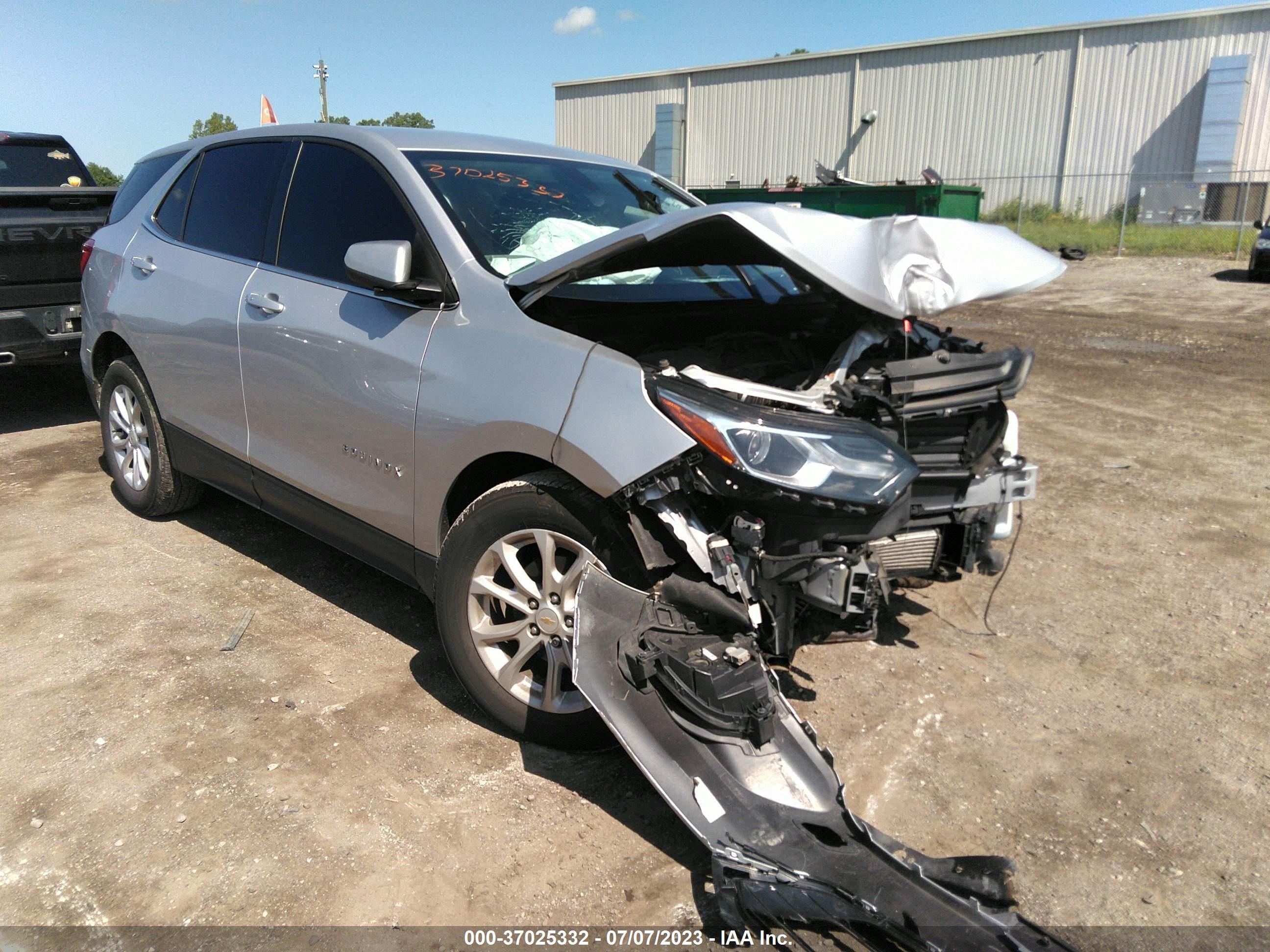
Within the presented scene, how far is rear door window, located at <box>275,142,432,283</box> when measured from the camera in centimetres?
341

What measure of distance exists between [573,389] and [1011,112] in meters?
32.1

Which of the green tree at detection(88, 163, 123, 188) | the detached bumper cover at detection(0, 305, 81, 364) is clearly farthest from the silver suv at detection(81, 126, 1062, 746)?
the green tree at detection(88, 163, 123, 188)

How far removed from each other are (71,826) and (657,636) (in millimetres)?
1802

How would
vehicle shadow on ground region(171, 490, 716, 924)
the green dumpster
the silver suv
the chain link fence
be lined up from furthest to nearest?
the chain link fence
the green dumpster
vehicle shadow on ground region(171, 490, 716, 924)
the silver suv

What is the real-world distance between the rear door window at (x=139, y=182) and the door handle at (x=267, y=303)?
1.61m

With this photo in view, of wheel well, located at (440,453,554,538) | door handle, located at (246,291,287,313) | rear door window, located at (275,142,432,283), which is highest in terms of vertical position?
rear door window, located at (275,142,432,283)

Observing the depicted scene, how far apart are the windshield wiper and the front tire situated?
178 centimetres

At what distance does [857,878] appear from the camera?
224 centimetres

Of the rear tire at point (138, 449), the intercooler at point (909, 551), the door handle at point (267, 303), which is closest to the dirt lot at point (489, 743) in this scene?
the rear tire at point (138, 449)

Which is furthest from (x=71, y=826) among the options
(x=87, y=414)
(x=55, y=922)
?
(x=87, y=414)

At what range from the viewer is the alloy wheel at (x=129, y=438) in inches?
193

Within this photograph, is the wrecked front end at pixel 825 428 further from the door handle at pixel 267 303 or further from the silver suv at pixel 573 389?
the door handle at pixel 267 303

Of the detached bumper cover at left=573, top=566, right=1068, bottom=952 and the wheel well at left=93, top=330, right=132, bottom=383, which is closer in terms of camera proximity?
the detached bumper cover at left=573, top=566, right=1068, bottom=952

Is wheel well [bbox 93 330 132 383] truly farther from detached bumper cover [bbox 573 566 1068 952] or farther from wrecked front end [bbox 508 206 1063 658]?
detached bumper cover [bbox 573 566 1068 952]
